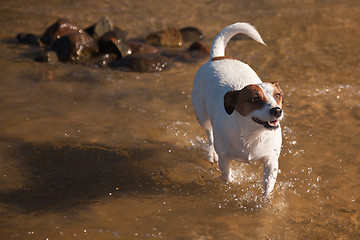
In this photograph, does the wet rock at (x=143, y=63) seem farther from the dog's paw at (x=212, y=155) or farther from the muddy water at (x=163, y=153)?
the dog's paw at (x=212, y=155)

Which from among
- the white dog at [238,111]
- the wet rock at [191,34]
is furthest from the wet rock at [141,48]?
the white dog at [238,111]

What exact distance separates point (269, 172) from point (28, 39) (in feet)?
27.1

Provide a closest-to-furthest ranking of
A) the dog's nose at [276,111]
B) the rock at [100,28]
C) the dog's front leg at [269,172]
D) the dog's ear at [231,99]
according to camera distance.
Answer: the dog's nose at [276,111]
the dog's ear at [231,99]
the dog's front leg at [269,172]
the rock at [100,28]

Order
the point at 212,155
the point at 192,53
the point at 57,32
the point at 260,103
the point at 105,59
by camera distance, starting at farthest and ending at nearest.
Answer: the point at 57,32, the point at 192,53, the point at 105,59, the point at 212,155, the point at 260,103

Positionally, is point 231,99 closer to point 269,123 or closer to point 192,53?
point 269,123

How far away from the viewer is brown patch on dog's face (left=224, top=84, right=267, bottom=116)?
13.0 ft

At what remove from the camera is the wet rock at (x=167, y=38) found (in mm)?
10719

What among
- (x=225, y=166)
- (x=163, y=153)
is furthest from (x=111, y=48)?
(x=225, y=166)

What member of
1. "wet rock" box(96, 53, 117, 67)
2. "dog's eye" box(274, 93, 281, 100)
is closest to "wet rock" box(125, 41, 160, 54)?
"wet rock" box(96, 53, 117, 67)

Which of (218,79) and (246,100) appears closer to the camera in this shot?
(246,100)

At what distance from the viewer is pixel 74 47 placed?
974 cm

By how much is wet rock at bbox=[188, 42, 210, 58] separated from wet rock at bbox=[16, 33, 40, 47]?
3851mm

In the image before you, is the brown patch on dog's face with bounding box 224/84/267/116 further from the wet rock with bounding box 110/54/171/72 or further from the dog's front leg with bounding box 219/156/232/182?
the wet rock with bounding box 110/54/171/72

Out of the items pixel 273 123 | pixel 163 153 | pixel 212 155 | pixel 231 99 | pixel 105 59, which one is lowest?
pixel 163 153
